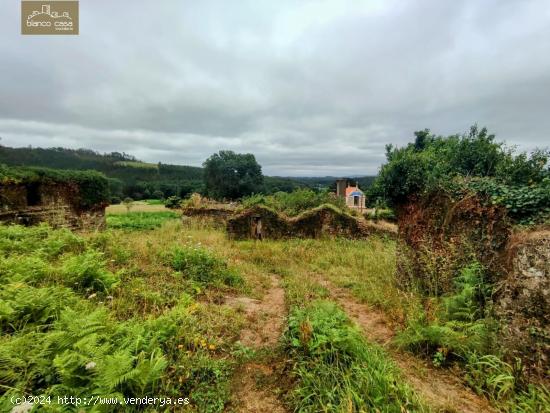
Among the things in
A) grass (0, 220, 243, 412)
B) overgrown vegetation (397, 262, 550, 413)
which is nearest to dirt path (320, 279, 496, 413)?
overgrown vegetation (397, 262, 550, 413)

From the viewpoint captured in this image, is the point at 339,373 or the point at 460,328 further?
the point at 460,328

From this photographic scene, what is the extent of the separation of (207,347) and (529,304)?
387 centimetres

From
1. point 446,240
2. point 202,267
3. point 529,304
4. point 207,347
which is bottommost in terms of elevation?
point 207,347

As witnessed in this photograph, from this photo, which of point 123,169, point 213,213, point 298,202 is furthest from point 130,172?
point 298,202

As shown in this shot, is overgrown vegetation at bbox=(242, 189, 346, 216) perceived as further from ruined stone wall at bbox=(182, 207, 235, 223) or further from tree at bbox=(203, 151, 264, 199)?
tree at bbox=(203, 151, 264, 199)

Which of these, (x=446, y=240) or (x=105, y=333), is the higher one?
(x=446, y=240)

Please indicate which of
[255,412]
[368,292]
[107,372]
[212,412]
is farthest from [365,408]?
[368,292]

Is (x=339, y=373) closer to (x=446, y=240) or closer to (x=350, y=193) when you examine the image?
(x=446, y=240)

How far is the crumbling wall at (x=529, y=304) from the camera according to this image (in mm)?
2707

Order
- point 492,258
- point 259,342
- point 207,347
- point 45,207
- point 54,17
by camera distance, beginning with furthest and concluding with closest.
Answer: point 45,207, point 54,17, point 492,258, point 259,342, point 207,347

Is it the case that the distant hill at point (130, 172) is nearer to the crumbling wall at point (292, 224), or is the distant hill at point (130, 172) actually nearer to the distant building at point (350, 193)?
the distant building at point (350, 193)

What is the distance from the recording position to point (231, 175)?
41375 millimetres

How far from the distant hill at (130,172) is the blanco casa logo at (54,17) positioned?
34.5 meters

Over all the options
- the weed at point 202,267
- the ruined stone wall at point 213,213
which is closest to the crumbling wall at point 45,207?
the ruined stone wall at point 213,213
